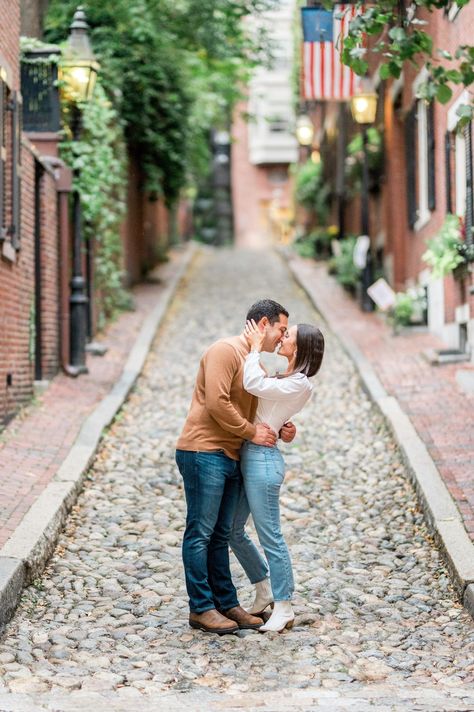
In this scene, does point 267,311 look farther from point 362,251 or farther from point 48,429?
point 362,251

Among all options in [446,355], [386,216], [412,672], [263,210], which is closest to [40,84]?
[446,355]

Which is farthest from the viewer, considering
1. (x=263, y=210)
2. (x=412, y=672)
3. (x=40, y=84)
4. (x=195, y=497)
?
(x=263, y=210)

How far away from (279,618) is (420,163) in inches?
487

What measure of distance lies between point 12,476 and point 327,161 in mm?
21429

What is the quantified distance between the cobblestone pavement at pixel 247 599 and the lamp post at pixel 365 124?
7588 mm

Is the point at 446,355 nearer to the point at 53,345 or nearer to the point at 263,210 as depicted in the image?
the point at 53,345

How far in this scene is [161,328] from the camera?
17641mm

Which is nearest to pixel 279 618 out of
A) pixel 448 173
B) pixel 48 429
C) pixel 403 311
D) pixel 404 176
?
pixel 48 429

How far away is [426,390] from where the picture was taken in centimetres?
1180

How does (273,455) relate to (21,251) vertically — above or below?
below

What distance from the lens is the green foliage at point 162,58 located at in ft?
58.9

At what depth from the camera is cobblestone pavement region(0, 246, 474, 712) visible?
196 inches

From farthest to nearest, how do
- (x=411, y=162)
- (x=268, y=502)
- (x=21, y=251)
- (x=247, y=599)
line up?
(x=411, y=162), (x=21, y=251), (x=247, y=599), (x=268, y=502)

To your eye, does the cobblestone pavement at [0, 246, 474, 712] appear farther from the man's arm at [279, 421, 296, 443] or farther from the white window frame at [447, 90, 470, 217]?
the white window frame at [447, 90, 470, 217]
